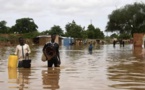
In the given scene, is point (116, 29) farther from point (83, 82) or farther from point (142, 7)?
point (83, 82)

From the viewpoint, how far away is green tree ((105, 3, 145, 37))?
218ft

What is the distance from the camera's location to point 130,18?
2643 inches

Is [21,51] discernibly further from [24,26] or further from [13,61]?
[24,26]

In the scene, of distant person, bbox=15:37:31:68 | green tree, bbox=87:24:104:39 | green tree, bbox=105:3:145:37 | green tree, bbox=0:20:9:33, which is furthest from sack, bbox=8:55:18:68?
green tree, bbox=87:24:104:39

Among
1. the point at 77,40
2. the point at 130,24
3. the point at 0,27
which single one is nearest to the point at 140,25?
the point at 130,24

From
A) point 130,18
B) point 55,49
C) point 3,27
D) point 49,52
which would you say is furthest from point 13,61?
point 3,27

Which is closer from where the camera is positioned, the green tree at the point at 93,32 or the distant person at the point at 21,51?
the distant person at the point at 21,51

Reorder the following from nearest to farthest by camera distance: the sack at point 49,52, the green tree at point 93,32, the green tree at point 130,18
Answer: the sack at point 49,52 < the green tree at point 130,18 < the green tree at point 93,32

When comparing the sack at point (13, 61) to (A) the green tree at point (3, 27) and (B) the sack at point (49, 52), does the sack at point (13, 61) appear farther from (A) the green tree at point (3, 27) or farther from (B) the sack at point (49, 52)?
(A) the green tree at point (3, 27)

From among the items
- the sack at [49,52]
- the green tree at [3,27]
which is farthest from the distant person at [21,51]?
the green tree at [3,27]

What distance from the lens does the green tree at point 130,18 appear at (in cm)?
6657

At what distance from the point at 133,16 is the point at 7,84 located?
5921 cm

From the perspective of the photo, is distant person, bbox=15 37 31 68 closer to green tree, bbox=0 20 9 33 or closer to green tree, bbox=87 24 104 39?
green tree, bbox=0 20 9 33

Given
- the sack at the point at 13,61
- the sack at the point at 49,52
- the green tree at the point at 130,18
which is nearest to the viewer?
the sack at the point at 13,61
